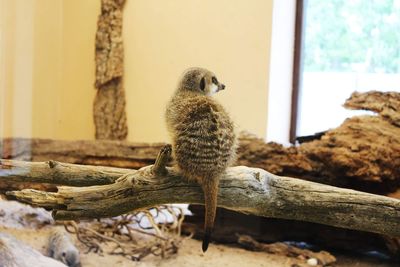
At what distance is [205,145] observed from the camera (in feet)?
3.87

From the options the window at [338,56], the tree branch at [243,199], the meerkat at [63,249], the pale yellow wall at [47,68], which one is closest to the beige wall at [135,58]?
the pale yellow wall at [47,68]

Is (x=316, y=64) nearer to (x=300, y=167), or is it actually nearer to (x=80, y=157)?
(x=300, y=167)

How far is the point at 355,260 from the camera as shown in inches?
75.2

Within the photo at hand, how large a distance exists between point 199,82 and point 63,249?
78 centimetres

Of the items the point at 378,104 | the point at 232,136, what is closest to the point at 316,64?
the point at 378,104

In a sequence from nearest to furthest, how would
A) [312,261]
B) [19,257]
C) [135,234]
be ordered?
[19,257], [312,261], [135,234]

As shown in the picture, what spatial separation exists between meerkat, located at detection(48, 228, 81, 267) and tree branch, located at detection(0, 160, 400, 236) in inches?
22.0

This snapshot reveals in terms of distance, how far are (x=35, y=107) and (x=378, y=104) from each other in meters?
1.34

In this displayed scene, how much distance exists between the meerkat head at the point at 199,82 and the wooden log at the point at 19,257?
26.3 inches

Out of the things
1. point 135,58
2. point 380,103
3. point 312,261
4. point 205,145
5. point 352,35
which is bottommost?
point 312,261

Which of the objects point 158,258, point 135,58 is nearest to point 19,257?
point 158,258

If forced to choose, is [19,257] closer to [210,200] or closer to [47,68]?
[210,200]

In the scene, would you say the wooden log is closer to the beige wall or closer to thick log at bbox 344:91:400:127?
the beige wall

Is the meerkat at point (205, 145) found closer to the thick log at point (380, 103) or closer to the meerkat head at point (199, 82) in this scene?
the meerkat head at point (199, 82)
